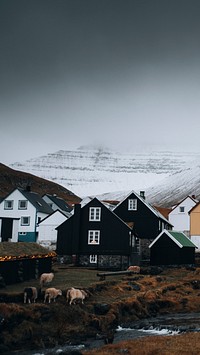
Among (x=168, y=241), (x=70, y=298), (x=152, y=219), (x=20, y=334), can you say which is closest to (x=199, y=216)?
(x=152, y=219)

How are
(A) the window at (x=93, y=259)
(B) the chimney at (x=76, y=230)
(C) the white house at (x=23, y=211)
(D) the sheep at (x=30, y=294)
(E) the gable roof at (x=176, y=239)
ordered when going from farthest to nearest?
(C) the white house at (x=23, y=211) → (B) the chimney at (x=76, y=230) → (A) the window at (x=93, y=259) → (E) the gable roof at (x=176, y=239) → (D) the sheep at (x=30, y=294)

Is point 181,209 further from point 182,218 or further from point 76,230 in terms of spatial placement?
point 76,230

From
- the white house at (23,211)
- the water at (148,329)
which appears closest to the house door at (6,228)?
the white house at (23,211)

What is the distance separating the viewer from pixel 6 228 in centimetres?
6103

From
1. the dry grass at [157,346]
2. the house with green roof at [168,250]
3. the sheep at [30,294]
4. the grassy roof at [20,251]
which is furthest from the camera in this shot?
the house with green roof at [168,250]

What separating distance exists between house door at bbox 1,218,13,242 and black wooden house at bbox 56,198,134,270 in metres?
6.98

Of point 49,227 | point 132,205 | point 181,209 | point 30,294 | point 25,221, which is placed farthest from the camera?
point 181,209

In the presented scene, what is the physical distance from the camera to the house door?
60.3 m

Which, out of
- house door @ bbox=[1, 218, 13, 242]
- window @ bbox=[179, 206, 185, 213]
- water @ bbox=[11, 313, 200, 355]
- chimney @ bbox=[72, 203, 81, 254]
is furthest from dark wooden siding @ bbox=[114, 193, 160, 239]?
water @ bbox=[11, 313, 200, 355]

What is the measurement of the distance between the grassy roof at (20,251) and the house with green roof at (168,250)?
17.4 meters

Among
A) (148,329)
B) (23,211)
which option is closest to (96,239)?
(23,211)

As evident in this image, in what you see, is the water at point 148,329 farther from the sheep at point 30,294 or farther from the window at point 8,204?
the window at point 8,204

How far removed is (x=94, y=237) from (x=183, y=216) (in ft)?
123

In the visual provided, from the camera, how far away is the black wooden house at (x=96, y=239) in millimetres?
62562
